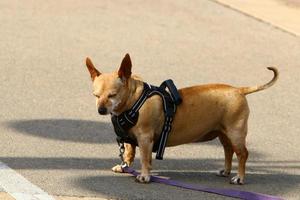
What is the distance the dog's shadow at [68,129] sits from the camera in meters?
9.47

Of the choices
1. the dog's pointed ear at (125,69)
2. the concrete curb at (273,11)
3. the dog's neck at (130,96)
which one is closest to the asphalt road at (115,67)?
the concrete curb at (273,11)

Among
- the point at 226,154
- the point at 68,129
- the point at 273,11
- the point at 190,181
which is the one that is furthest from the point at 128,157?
the point at 273,11

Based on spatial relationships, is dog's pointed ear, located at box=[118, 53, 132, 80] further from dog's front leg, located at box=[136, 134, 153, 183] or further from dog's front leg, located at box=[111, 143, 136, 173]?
dog's front leg, located at box=[111, 143, 136, 173]

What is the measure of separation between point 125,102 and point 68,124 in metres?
2.11

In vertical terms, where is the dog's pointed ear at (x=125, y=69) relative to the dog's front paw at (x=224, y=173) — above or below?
above

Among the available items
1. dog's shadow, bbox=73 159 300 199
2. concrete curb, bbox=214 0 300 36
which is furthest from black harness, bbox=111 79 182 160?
concrete curb, bbox=214 0 300 36

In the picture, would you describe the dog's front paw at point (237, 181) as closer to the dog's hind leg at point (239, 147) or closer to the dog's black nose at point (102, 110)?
the dog's hind leg at point (239, 147)

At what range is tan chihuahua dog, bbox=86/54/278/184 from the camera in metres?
7.99

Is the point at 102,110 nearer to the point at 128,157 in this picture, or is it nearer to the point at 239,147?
the point at 128,157

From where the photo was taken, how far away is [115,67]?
40.9 ft

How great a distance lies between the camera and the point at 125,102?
7.93 meters

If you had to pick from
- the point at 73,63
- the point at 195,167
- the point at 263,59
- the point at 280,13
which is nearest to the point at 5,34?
the point at 73,63

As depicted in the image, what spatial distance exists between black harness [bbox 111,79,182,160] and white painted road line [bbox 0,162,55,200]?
806 mm

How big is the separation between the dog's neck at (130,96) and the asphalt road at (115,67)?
0.62 metres
